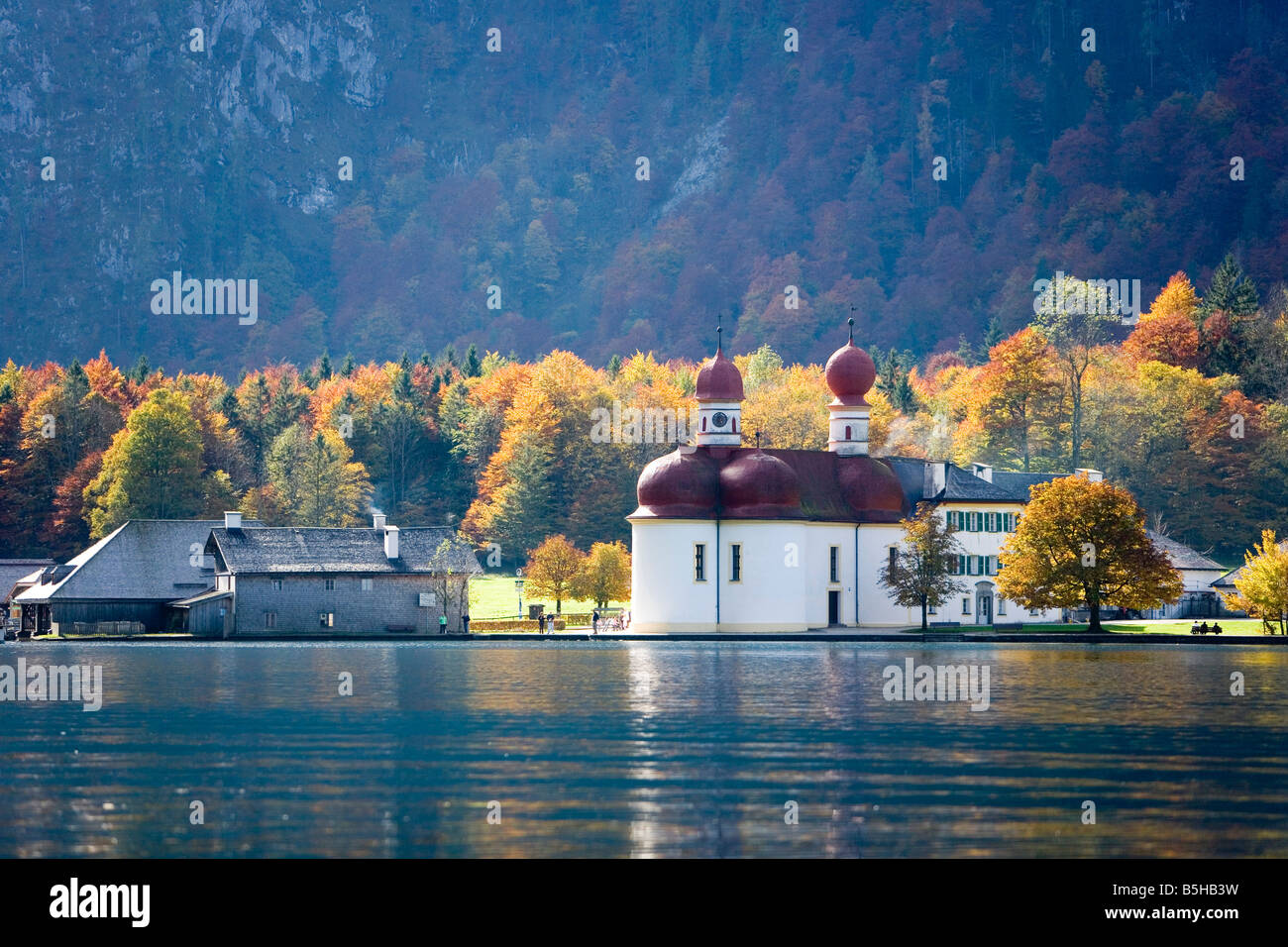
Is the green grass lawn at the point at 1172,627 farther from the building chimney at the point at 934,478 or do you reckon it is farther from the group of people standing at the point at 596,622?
the group of people standing at the point at 596,622

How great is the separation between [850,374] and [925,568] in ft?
45.7

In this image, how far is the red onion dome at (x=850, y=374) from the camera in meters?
100

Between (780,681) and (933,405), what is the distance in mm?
96026

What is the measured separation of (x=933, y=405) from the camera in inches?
5950

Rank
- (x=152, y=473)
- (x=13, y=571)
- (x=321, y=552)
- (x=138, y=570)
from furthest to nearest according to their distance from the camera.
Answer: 1. (x=152, y=473)
2. (x=13, y=571)
3. (x=138, y=570)
4. (x=321, y=552)

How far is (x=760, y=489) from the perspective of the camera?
300 ft

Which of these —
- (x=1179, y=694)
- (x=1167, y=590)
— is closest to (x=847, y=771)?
(x=1179, y=694)

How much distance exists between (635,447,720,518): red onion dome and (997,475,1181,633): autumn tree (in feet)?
45.7

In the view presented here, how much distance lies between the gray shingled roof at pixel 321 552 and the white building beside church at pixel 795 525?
9.99 metres

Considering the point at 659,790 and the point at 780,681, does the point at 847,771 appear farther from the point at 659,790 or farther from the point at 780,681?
the point at 780,681

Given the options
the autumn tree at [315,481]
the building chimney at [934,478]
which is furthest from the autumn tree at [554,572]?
the autumn tree at [315,481]

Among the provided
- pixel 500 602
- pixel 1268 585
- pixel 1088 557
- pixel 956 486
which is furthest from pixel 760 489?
pixel 500 602

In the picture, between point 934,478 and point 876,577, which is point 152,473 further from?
point 934,478
